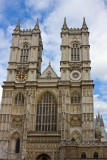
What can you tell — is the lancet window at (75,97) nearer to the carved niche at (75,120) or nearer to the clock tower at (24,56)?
the carved niche at (75,120)

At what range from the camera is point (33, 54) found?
44906 millimetres

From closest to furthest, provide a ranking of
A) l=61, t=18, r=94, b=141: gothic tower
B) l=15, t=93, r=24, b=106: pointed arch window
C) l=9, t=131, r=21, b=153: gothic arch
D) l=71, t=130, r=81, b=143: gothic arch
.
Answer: l=9, t=131, r=21, b=153: gothic arch → l=71, t=130, r=81, b=143: gothic arch → l=61, t=18, r=94, b=141: gothic tower → l=15, t=93, r=24, b=106: pointed arch window

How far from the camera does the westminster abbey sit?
3622cm

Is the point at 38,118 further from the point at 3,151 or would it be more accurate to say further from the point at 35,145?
the point at 3,151

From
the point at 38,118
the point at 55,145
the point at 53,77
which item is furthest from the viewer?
the point at 53,77

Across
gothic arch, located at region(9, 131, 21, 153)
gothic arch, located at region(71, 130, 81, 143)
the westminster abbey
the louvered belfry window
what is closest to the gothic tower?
the westminster abbey

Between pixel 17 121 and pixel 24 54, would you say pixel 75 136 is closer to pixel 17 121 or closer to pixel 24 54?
pixel 17 121

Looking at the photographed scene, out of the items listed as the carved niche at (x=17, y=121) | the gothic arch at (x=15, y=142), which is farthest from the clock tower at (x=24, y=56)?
the gothic arch at (x=15, y=142)

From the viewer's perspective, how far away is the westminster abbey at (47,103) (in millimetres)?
36219

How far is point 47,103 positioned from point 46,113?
1.84 meters

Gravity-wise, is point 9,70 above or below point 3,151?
above

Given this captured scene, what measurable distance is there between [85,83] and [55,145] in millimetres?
12102

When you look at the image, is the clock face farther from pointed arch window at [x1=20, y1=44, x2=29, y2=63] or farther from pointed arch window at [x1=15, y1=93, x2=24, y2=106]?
pointed arch window at [x1=15, y1=93, x2=24, y2=106]

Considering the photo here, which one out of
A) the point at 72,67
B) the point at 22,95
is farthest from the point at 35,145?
the point at 72,67
